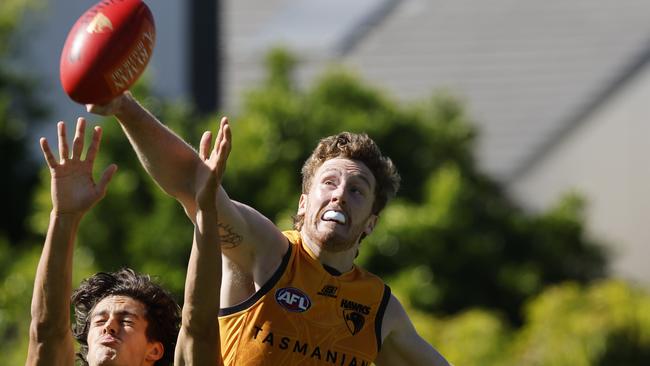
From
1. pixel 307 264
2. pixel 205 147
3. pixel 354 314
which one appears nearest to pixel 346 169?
pixel 307 264

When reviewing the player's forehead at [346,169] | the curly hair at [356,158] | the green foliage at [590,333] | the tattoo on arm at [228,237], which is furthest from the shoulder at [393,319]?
the green foliage at [590,333]

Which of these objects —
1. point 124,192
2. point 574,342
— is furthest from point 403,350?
point 124,192

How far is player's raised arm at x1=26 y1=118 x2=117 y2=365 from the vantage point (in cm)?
530

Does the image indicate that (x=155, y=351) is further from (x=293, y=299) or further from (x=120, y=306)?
(x=293, y=299)

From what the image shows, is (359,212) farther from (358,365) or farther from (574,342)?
(574,342)

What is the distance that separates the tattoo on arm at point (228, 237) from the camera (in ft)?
18.1

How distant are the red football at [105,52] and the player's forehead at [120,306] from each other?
95 centimetres

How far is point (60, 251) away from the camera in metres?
5.30

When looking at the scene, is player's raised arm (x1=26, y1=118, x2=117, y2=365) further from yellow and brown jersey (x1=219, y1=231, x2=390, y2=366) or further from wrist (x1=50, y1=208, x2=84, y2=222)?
yellow and brown jersey (x1=219, y1=231, x2=390, y2=366)

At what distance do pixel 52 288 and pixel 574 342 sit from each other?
26.3 ft

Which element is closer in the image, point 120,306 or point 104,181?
point 104,181

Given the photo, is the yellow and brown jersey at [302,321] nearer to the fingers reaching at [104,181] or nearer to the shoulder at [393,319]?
the shoulder at [393,319]

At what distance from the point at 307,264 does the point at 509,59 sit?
12.7 metres

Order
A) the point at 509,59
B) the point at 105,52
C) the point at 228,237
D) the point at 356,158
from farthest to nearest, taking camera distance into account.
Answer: the point at 509,59
the point at 356,158
the point at 228,237
the point at 105,52
